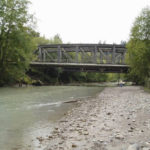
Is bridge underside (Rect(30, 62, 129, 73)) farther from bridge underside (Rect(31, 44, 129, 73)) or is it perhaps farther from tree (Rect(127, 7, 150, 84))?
tree (Rect(127, 7, 150, 84))

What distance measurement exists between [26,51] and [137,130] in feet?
88.2

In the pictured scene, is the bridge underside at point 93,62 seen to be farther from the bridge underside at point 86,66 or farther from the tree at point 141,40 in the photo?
the tree at point 141,40

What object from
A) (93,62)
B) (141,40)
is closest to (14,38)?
(141,40)

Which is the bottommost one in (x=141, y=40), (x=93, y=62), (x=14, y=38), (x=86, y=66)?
(x=86, y=66)

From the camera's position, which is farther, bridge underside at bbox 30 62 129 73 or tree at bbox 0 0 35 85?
bridge underside at bbox 30 62 129 73

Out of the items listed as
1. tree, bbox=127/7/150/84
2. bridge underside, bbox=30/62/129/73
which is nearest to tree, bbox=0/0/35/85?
bridge underside, bbox=30/62/129/73

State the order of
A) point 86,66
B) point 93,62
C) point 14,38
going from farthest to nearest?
point 93,62 → point 86,66 → point 14,38

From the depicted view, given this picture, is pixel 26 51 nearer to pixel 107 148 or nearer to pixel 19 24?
pixel 19 24

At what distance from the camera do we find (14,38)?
29266 mm

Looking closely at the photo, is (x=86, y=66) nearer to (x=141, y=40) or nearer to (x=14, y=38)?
(x=14, y=38)

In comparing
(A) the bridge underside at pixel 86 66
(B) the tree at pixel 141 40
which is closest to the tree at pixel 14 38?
(A) the bridge underside at pixel 86 66

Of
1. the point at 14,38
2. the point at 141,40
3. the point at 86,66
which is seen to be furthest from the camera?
the point at 86,66

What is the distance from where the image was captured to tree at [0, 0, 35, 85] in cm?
2831

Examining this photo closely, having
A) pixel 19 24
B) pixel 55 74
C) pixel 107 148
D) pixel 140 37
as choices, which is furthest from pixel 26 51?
pixel 107 148
